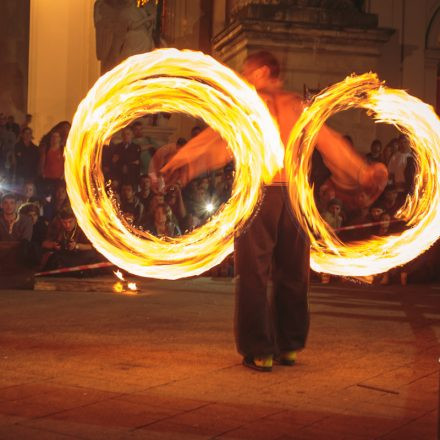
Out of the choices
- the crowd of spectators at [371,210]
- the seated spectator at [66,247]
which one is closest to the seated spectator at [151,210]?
the seated spectator at [66,247]

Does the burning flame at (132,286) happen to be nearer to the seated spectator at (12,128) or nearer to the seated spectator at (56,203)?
the seated spectator at (56,203)

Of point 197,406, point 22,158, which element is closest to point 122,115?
point 197,406

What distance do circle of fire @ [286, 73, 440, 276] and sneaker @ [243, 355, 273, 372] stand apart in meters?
0.90

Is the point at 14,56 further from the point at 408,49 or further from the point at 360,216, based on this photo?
Answer: the point at 360,216

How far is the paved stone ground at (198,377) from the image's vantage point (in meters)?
4.87

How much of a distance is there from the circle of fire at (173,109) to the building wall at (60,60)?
33.2ft

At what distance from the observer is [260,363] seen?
20.6ft

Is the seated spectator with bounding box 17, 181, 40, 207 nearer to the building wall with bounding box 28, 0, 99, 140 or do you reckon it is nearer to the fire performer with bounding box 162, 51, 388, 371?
the building wall with bounding box 28, 0, 99, 140

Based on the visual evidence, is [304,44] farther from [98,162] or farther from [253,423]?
[253,423]

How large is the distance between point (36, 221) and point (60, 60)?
662 centimetres

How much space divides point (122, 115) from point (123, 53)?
922 cm

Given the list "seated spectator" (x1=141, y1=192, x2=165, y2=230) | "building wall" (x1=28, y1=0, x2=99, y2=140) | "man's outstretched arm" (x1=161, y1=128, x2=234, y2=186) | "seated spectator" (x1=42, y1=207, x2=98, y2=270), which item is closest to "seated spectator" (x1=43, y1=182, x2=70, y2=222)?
"seated spectator" (x1=42, y1=207, x2=98, y2=270)

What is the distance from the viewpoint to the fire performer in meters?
6.42

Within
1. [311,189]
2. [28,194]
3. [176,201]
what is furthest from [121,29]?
[311,189]
